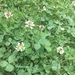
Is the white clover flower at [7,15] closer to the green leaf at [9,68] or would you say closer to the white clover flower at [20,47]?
the white clover flower at [20,47]

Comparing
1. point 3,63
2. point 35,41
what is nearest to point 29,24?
point 35,41

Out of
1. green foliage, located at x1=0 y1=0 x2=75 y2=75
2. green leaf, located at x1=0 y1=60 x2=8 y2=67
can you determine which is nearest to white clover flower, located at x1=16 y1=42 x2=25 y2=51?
green foliage, located at x1=0 y1=0 x2=75 y2=75

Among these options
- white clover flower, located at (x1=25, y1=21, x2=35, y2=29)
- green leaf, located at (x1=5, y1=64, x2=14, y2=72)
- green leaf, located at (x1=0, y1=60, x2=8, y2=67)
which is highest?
white clover flower, located at (x1=25, y1=21, x2=35, y2=29)

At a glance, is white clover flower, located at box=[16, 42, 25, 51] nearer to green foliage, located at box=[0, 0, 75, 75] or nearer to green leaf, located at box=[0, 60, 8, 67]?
green foliage, located at box=[0, 0, 75, 75]

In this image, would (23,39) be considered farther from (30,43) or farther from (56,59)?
(56,59)

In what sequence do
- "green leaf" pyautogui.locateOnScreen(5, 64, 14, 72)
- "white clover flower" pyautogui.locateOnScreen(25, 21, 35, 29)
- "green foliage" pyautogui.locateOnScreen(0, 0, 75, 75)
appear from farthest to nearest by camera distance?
1. "white clover flower" pyautogui.locateOnScreen(25, 21, 35, 29)
2. "green foliage" pyautogui.locateOnScreen(0, 0, 75, 75)
3. "green leaf" pyautogui.locateOnScreen(5, 64, 14, 72)

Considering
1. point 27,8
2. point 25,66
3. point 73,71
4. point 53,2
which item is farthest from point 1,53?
point 53,2

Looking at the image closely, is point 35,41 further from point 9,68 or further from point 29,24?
point 9,68

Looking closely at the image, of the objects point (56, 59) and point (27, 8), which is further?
point (27, 8)
